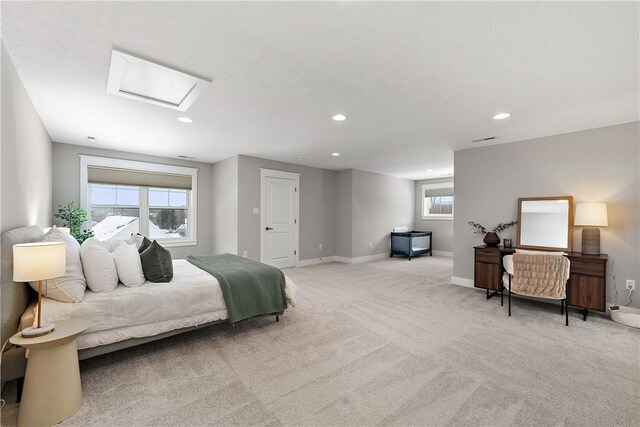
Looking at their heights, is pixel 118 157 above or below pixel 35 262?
above

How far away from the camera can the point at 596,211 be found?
11.1ft

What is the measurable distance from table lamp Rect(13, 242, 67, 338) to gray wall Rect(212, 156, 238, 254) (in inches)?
146

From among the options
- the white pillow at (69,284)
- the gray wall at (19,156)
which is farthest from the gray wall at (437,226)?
the gray wall at (19,156)

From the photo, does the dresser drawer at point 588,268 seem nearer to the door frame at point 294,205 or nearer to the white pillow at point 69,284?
the door frame at point 294,205

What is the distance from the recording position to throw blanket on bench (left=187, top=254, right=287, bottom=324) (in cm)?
272

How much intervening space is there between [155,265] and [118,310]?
493 millimetres

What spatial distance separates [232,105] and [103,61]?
113cm

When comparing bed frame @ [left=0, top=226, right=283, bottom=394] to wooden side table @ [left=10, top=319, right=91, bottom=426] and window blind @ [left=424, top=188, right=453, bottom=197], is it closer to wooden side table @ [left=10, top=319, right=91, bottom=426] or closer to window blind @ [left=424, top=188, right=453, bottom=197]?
wooden side table @ [left=10, top=319, right=91, bottom=426]

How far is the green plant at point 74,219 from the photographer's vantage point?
4359mm

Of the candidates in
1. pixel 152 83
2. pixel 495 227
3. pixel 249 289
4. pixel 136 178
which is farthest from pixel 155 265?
pixel 495 227

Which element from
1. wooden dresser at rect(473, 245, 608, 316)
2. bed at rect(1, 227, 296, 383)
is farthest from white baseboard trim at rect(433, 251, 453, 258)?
bed at rect(1, 227, 296, 383)

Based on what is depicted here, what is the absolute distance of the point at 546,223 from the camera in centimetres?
396

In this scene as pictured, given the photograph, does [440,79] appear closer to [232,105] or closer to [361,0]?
[361,0]

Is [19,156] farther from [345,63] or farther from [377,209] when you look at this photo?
[377,209]
